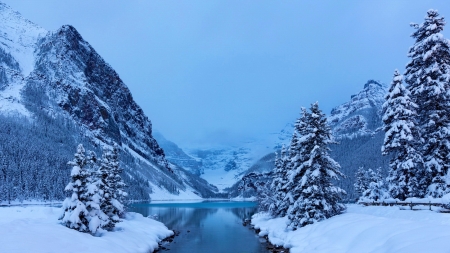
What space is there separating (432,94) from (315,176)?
1318cm

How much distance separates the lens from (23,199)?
113 m

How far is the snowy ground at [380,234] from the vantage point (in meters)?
15.2

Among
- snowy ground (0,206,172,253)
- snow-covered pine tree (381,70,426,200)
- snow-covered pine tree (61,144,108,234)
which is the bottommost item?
snowy ground (0,206,172,253)

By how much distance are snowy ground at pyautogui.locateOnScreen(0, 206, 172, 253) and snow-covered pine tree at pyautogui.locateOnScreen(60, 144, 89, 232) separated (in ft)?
3.87

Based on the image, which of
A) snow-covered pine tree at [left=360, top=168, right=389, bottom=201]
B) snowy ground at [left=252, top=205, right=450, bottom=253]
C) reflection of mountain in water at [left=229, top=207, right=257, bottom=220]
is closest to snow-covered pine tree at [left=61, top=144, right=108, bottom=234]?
snowy ground at [left=252, top=205, right=450, bottom=253]

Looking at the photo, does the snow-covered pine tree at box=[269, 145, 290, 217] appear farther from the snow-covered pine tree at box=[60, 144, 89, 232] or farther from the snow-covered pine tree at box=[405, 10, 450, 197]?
the snow-covered pine tree at box=[60, 144, 89, 232]

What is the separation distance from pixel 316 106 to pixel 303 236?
578 inches

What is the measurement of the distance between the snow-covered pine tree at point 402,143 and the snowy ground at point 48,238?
2554 cm

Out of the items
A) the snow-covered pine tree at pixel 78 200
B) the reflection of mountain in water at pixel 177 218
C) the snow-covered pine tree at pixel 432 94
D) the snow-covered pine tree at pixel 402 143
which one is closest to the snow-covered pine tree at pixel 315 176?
the snow-covered pine tree at pixel 402 143

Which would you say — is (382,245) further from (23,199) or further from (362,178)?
(23,199)

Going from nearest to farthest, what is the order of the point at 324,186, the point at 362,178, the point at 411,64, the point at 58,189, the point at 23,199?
1. the point at 411,64
2. the point at 324,186
3. the point at 362,178
4. the point at 23,199
5. the point at 58,189

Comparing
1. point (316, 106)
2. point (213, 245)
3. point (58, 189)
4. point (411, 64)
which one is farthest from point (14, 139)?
point (411, 64)

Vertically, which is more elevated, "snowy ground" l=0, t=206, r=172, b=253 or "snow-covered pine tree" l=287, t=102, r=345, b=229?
"snow-covered pine tree" l=287, t=102, r=345, b=229

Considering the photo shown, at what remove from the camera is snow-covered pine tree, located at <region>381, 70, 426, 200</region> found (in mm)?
28594
